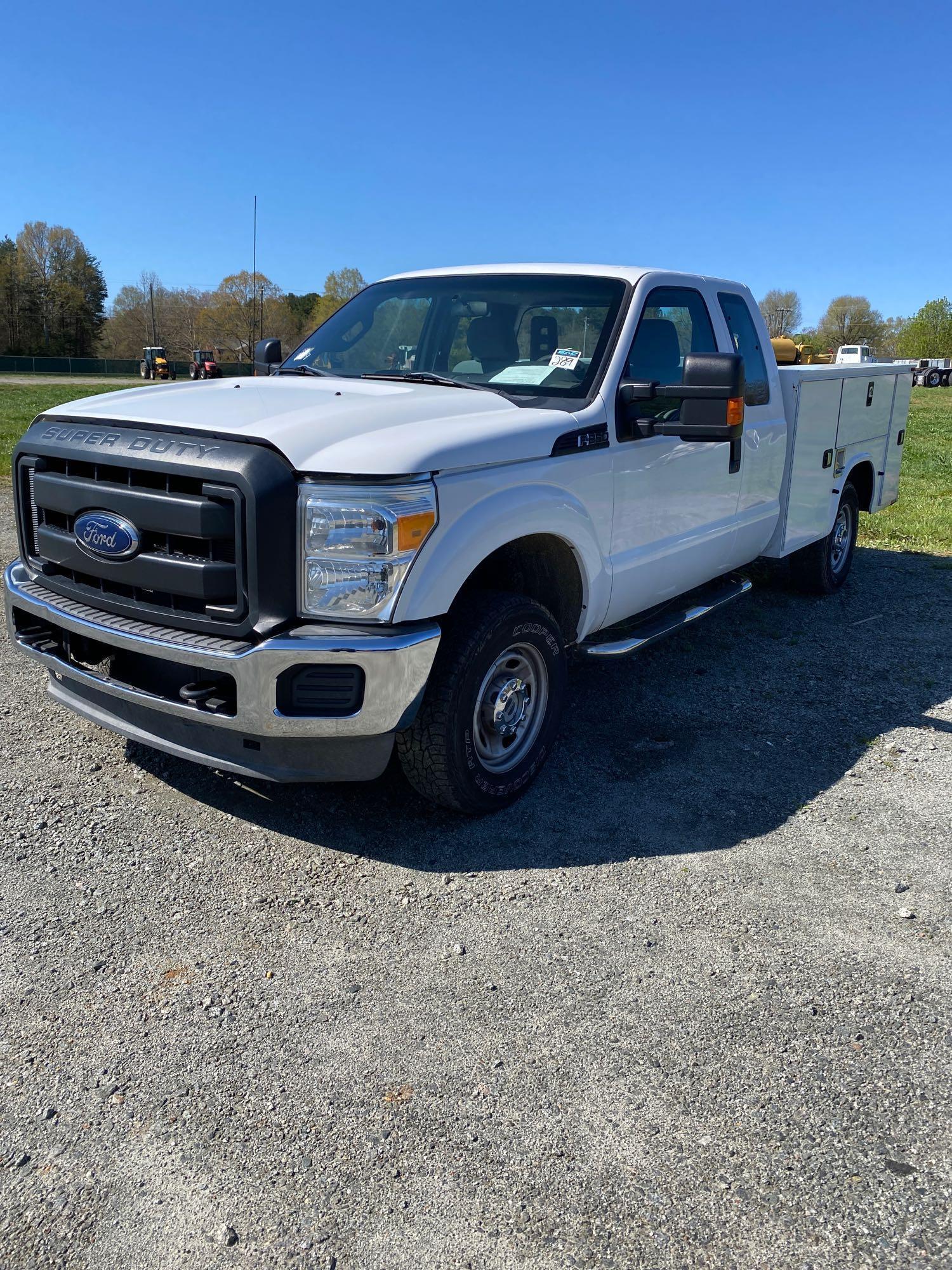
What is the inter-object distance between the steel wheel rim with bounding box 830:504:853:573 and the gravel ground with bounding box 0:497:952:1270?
120 inches

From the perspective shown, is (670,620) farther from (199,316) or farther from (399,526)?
(199,316)

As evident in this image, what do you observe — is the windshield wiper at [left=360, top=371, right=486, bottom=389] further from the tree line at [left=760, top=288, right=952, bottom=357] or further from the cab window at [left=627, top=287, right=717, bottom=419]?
the tree line at [left=760, top=288, right=952, bottom=357]

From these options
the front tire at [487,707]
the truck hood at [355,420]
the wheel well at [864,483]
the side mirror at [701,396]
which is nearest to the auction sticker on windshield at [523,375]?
the truck hood at [355,420]

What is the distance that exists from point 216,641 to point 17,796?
50.6 inches

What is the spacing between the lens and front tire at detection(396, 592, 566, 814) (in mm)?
3572

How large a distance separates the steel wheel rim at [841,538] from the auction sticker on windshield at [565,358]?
359 cm

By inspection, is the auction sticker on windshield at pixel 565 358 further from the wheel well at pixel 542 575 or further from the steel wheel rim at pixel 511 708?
the steel wheel rim at pixel 511 708

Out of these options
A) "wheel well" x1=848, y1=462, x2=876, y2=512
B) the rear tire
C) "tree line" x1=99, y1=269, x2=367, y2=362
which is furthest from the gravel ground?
"tree line" x1=99, y1=269, x2=367, y2=362

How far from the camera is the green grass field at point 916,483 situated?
9875mm

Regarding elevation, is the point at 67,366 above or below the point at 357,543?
above

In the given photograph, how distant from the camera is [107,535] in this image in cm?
354

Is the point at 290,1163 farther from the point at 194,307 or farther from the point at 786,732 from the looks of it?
the point at 194,307

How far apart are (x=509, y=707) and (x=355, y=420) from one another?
1.25 meters

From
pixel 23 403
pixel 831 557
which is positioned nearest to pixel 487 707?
pixel 831 557
